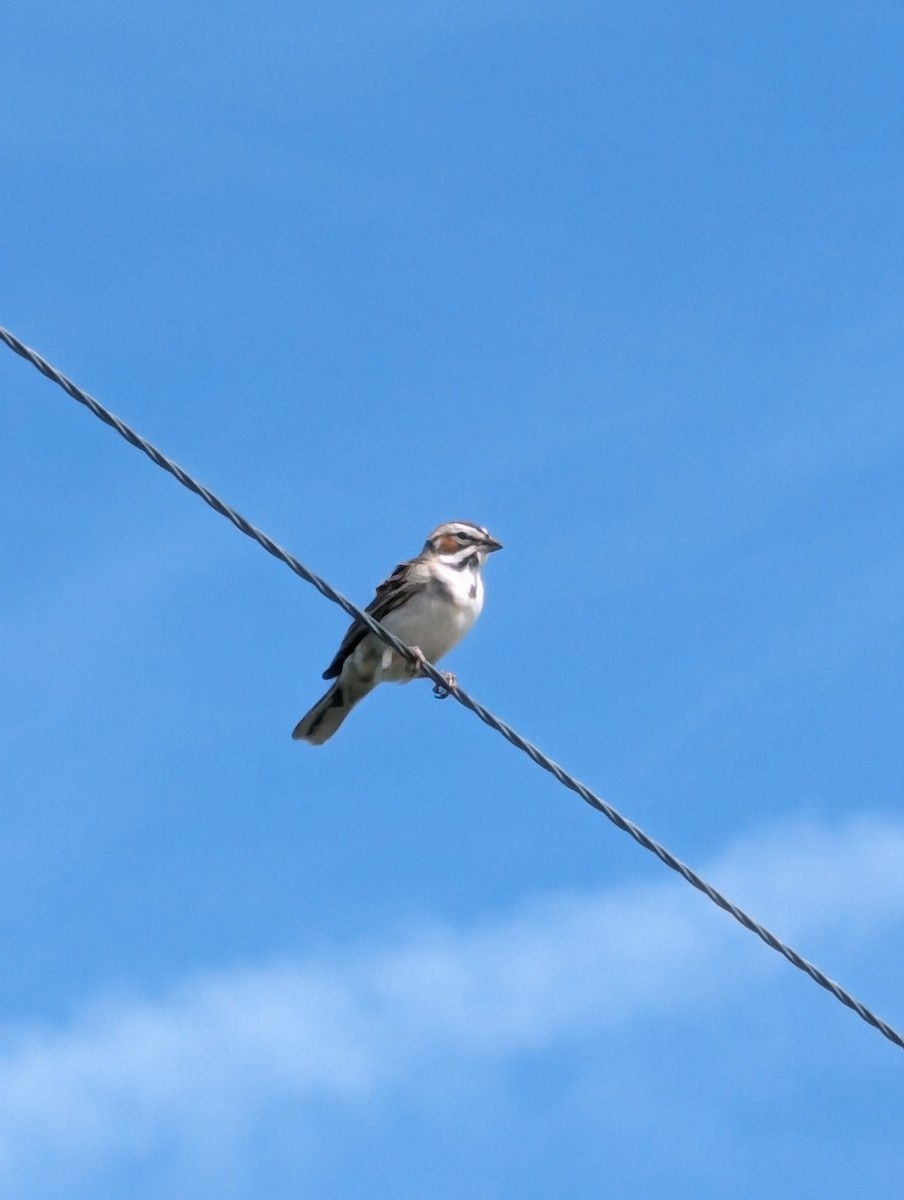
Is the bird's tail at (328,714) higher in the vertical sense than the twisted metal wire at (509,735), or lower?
higher

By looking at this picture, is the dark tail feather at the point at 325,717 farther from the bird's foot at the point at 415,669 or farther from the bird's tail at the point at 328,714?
the bird's foot at the point at 415,669

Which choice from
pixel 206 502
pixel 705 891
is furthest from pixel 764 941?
pixel 206 502

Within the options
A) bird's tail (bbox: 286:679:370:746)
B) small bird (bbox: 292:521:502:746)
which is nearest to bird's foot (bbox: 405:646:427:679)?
small bird (bbox: 292:521:502:746)

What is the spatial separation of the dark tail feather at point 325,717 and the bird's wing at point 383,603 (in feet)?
0.38

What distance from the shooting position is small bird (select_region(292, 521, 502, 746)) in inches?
455

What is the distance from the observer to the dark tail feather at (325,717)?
11688 millimetres

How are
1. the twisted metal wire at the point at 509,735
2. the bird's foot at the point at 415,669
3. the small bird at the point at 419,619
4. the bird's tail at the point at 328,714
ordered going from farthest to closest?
the bird's tail at the point at 328,714
the small bird at the point at 419,619
the bird's foot at the point at 415,669
the twisted metal wire at the point at 509,735

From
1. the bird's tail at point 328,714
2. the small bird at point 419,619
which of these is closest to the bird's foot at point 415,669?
the small bird at point 419,619

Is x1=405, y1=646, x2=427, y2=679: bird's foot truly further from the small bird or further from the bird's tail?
the bird's tail

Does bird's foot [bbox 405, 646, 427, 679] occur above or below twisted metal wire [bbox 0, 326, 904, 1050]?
above

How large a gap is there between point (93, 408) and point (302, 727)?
525cm

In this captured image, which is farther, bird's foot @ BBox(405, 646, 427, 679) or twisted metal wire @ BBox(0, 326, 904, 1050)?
bird's foot @ BBox(405, 646, 427, 679)

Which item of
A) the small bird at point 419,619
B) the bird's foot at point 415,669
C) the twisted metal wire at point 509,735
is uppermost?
the small bird at point 419,619

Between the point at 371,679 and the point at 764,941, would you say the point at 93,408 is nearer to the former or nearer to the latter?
the point at 764,941
